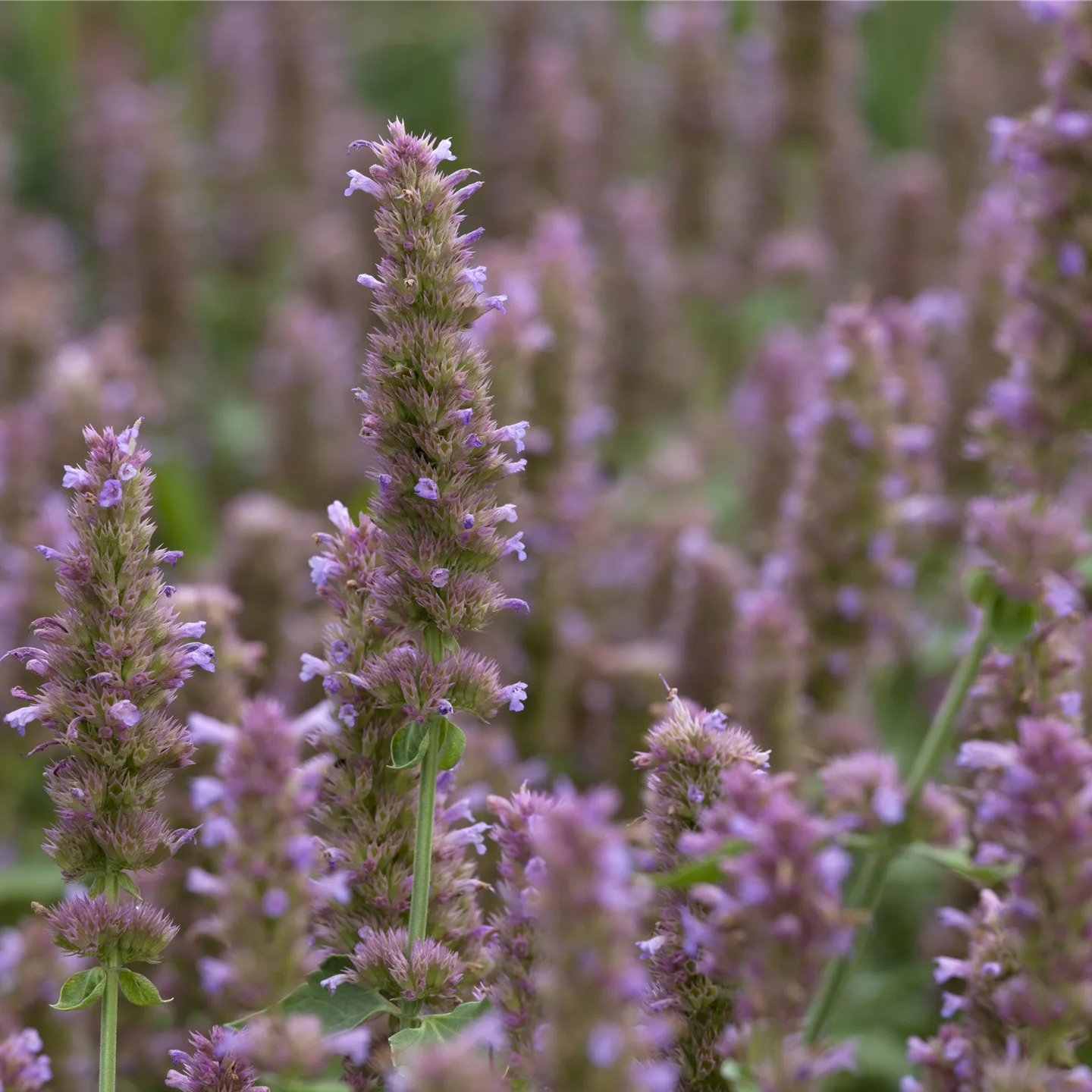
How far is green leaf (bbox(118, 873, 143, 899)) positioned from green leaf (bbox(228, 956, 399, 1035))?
8.3 inches

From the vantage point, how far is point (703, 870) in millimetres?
1789

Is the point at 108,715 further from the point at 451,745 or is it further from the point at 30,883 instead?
the point at 30,883

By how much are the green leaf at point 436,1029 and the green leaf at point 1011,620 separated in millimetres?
1052

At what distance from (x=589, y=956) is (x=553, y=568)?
2.79 metres

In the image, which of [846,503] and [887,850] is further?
[846,503]

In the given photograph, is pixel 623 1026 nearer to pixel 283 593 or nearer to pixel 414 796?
pixel 414 796

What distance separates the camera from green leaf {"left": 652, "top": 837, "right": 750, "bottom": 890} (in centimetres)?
171

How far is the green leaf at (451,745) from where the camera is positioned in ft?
6.46

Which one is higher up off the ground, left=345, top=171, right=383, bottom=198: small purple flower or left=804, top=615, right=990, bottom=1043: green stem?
left=345, top=171, right=383, bottom=198: small purple flower

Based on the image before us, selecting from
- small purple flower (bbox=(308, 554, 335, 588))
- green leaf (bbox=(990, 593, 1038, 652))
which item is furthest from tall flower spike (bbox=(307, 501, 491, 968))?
green leaf (bbox=(990, 593, 1038, 652))

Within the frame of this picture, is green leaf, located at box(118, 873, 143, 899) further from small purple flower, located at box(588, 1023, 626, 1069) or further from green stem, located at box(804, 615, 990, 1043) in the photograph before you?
green stem, located at box(804, 615, 990, 1043)

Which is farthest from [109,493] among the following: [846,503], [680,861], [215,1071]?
[846,503]

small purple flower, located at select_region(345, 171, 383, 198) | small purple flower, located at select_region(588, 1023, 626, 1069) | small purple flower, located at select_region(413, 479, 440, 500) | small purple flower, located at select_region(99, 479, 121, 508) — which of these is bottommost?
small purple flower, located at select_region(588, 1023, 626, 1069)

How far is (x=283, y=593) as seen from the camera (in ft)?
13.1
